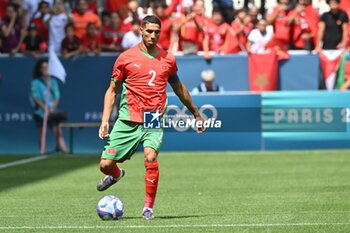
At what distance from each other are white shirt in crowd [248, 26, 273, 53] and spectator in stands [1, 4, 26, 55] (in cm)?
580

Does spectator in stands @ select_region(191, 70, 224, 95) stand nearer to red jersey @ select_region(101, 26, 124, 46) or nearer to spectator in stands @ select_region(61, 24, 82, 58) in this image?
red jersey @ select_region(101, 26, 124, 46)

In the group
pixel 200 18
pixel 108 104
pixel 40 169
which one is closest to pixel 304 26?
pixel 200 18

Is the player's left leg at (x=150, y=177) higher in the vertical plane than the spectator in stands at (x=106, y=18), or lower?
lower

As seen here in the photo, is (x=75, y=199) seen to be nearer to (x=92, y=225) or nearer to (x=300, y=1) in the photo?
(x=92, y=225)

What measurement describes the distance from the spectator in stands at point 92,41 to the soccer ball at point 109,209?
13.9 metres

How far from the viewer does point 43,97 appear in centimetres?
2505

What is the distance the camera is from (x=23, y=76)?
2538 centimetres

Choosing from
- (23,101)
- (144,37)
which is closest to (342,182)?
(144,37)

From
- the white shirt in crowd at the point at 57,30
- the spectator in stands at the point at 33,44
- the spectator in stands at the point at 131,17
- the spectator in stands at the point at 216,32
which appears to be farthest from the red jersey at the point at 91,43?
the spectator in stands at the point at 216,32

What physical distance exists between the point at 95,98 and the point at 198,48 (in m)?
2.89

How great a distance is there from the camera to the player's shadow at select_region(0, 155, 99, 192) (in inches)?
690

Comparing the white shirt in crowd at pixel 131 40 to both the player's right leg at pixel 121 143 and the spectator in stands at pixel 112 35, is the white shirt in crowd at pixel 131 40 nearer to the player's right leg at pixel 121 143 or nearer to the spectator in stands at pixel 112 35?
the spectator in stands at pixel 112 35

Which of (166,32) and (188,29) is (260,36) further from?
(166,32)

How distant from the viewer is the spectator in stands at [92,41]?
83.0ft
